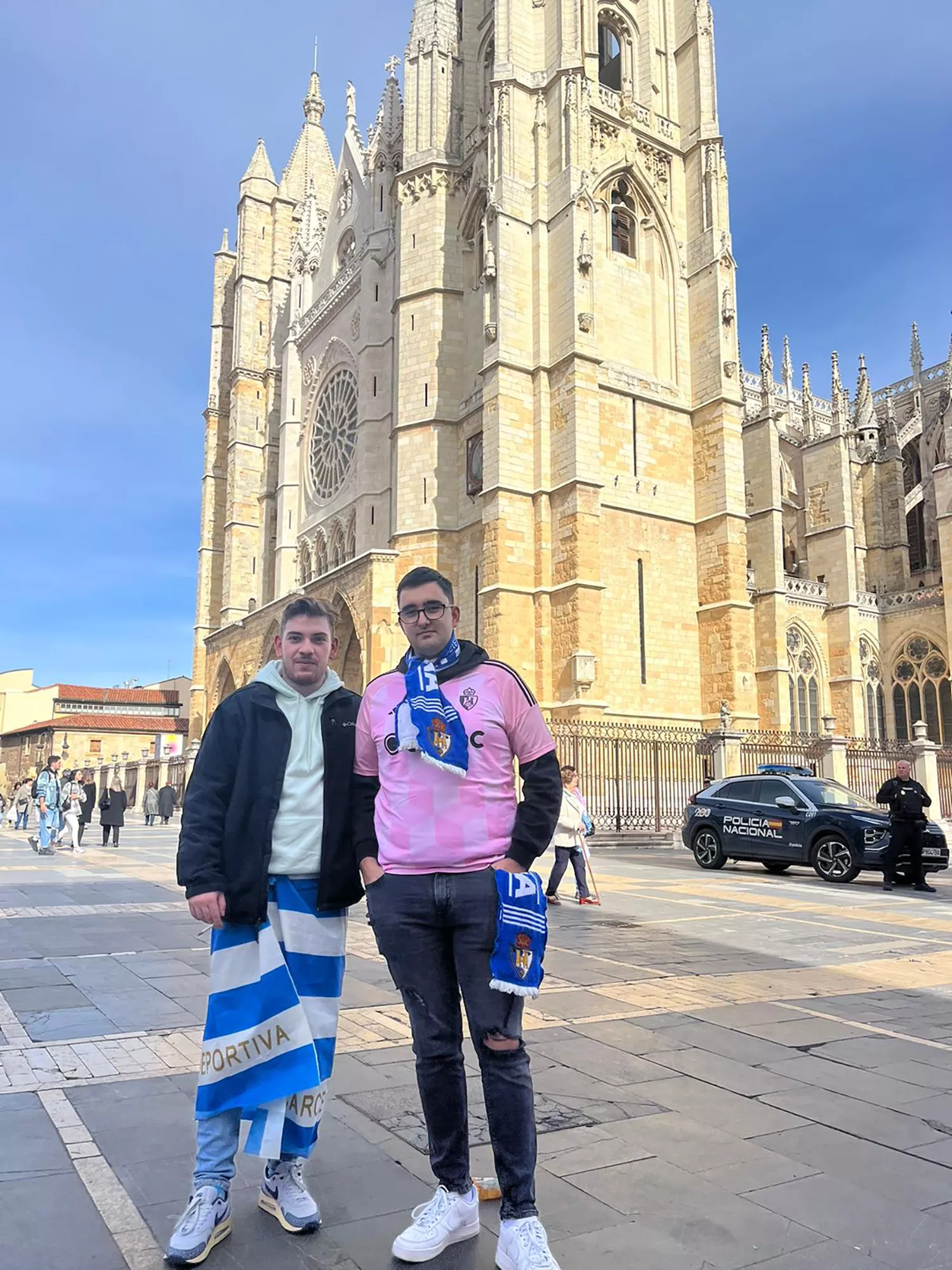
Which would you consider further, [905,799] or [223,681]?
[223,681]

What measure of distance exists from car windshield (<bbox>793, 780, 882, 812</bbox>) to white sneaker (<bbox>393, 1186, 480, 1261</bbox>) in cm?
1182

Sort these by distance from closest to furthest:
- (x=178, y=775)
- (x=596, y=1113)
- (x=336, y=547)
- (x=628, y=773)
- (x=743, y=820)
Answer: (x=596, y=1113)
(x=743, y=820)
(x=628, y=773)
(x=336, y=547)
(x=178, y=775)

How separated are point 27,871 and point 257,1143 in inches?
448

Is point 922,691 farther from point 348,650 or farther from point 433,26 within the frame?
point 433,26

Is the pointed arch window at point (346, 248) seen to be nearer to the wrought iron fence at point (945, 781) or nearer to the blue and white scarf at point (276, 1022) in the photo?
the wrought iron fence at point (945, 781)

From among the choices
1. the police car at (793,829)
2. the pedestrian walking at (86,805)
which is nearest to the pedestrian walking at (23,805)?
the pedestrian walking at (86,805)

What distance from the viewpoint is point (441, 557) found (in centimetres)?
2503

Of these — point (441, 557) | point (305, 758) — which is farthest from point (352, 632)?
point (305, 758)

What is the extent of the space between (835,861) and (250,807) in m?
11.7

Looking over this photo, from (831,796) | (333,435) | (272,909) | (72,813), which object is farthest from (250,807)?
(333,435)

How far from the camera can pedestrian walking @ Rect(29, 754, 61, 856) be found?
1667cm

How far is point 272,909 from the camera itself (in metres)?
2.69

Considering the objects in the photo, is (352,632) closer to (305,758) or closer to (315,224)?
(315,224)

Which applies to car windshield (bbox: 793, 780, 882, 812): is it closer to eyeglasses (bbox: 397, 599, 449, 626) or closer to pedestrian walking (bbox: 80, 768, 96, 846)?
eyeglasses (bbox: 397, 599, 449, 626)
